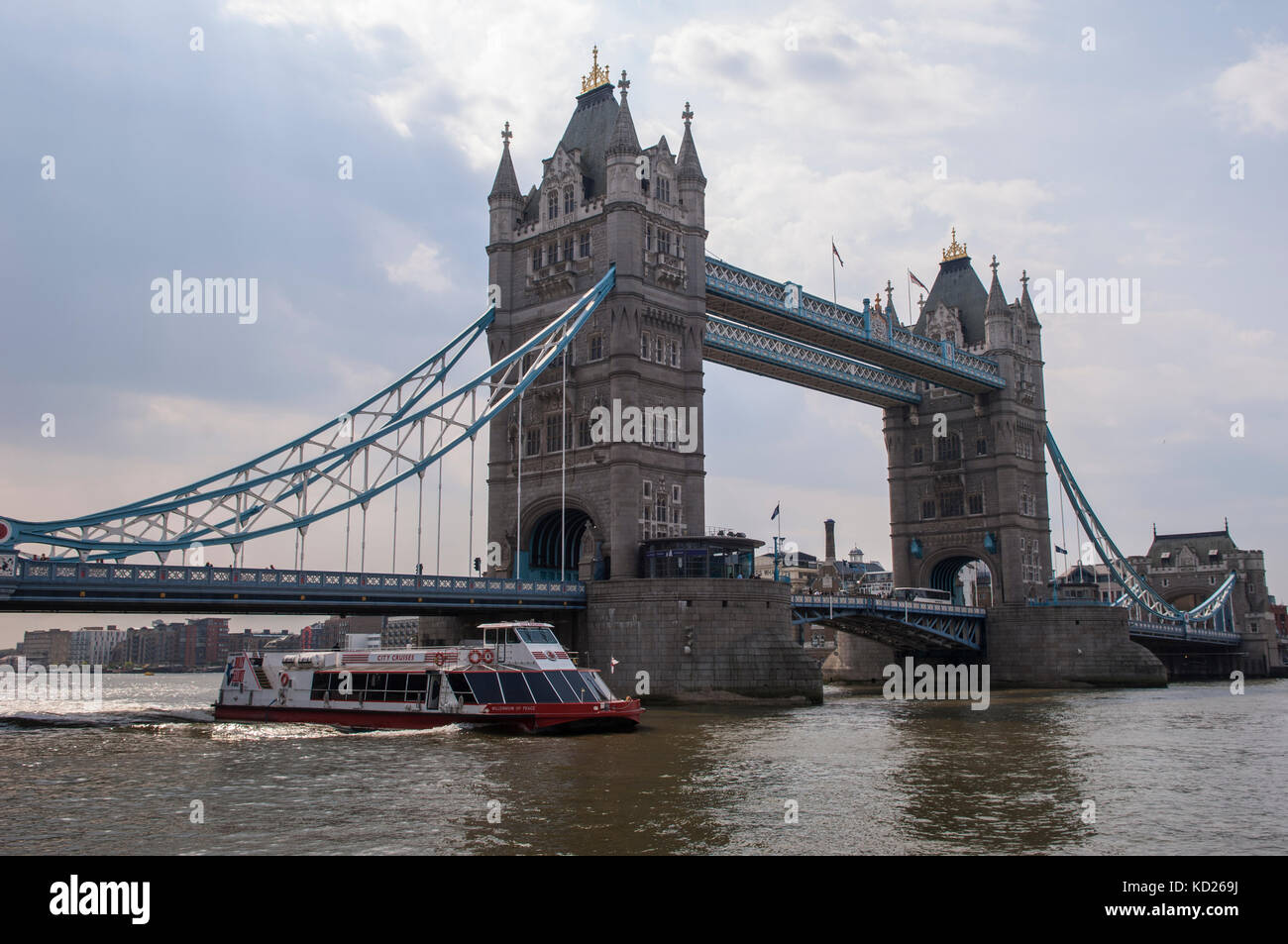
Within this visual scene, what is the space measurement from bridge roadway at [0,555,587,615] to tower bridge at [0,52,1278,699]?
0.36 ft

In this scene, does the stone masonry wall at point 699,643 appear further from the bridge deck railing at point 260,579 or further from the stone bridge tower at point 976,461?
the stone bridge tower at point 976,461

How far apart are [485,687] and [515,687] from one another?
147 cm

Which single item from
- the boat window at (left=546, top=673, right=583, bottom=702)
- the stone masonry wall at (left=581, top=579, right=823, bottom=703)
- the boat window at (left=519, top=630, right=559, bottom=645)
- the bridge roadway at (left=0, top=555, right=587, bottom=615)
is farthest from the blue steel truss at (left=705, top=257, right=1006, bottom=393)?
the boat window at (left=546, top=673, right=583, bottom=702)

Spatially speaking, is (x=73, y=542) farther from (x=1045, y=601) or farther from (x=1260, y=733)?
(x=1045, y=601)

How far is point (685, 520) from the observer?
67938mm

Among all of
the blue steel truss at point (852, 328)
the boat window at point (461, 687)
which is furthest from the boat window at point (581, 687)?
the blue steel truss at point (852, 328)

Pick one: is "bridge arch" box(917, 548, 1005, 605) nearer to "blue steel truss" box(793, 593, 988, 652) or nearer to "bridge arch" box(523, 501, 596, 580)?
"blue steel truss" box(793, 593, 988, 652)

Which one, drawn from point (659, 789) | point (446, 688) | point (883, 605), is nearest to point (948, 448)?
point (883, 605)

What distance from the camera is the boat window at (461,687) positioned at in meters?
44.8

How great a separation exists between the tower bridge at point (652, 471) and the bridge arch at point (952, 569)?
0.40 metres

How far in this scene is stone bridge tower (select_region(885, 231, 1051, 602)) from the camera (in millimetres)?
96938

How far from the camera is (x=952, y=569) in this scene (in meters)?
106
